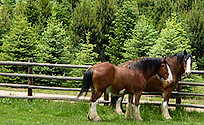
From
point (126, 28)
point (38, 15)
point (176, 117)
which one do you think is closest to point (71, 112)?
point (176, 117)

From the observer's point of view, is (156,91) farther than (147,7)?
No

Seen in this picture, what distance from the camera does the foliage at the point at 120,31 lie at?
20.1 metres

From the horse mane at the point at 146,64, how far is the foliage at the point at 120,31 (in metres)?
11.5

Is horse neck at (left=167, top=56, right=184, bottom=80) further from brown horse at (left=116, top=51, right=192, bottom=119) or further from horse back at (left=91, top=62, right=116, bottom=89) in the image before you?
horse back at (left=91, top=62, right=116, bottom=89)

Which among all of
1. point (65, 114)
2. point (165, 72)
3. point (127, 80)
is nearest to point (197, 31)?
point (165, 72)

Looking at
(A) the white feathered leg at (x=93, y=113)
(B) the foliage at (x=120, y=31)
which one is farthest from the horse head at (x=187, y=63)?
(B) the foliage at (x=120, y=31)

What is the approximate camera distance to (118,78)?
7629 mm

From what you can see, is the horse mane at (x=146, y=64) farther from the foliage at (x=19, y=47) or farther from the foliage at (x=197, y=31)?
the foliage at (x=197, y=31)

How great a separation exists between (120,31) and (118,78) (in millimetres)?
13159

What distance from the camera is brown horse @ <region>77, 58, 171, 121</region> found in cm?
751

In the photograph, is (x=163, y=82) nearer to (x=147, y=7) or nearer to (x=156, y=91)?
(x=156, y=91)

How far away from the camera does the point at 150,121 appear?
785 cm

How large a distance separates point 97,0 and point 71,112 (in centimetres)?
1444

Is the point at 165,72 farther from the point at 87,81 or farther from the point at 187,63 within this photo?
the point at 87,81
